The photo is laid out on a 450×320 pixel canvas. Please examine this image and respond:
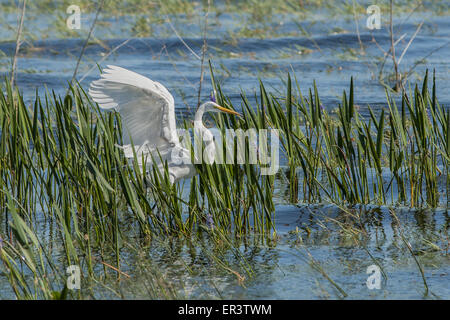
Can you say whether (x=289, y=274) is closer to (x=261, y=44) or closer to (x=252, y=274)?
(x=252, y=274)

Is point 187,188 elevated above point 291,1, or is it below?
below

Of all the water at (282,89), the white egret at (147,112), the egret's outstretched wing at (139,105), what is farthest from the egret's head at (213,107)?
the water at (282,89)

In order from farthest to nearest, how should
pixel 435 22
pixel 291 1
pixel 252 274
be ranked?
pixel 291 1 → pixel 435 22 → pixel 252 274

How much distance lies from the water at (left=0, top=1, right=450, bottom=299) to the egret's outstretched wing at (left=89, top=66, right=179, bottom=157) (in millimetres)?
609

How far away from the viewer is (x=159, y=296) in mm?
3508

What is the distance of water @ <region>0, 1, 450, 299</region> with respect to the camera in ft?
12.8

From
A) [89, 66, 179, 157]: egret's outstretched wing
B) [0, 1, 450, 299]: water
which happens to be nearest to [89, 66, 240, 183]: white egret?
[89, 66, 179, 157]: egret's outstretched wing

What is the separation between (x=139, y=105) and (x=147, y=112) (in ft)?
0.27

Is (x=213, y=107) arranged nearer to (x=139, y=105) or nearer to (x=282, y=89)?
(x=139, y=105)

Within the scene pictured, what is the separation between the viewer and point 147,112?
4.45m

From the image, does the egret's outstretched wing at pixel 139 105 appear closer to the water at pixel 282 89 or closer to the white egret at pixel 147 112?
the white egret at pixel 147 112
